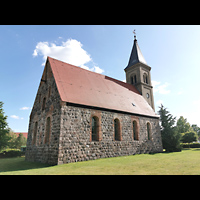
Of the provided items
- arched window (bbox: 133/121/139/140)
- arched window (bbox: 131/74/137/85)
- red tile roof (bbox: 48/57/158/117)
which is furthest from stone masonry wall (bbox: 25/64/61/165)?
arched window (bbox: 131/74/137/85)

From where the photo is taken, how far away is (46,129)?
1302cm

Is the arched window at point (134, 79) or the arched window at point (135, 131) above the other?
the arched window at point (134, 79)

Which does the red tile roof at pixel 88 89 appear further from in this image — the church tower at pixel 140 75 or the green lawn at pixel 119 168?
the church tower at pixel 140 75

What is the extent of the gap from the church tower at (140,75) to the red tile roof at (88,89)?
19.6ft

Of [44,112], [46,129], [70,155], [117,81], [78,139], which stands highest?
[117,81]

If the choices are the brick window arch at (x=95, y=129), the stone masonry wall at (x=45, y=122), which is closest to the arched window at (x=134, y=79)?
the brick window arch at (x=95, y=129)

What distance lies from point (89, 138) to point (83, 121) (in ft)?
4.98

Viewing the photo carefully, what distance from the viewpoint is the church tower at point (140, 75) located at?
82.2 feet

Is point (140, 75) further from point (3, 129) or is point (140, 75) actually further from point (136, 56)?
point (3, 129)

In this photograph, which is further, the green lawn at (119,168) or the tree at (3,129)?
the tree at (3,129)

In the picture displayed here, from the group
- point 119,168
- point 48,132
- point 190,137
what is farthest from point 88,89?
point 190,137
